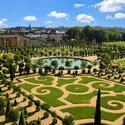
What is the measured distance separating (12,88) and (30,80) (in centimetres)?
876

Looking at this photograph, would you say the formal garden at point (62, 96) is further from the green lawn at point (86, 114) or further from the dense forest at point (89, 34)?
the dense forest at point (89, 34)

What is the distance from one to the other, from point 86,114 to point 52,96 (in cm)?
943

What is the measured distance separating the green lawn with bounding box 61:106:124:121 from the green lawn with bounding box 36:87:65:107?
313 cm

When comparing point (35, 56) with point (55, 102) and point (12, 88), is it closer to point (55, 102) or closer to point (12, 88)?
point (12, 88)

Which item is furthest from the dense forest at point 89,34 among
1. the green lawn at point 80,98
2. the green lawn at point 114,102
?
the green lawn at point 114,102

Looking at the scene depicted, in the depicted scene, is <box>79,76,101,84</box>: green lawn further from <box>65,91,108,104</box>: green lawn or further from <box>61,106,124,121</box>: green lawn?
<box>61,106,124,121</box>: green lawn

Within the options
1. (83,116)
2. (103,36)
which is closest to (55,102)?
(83,116)

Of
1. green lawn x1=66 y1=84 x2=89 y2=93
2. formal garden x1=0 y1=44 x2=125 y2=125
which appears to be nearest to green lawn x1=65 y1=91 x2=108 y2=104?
formal garden x1=0 y1=44 x2=125 y2=125

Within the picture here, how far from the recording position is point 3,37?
118 m

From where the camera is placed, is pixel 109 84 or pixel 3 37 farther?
pixel 3 37

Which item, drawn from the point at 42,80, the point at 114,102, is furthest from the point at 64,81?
the point at 114,102

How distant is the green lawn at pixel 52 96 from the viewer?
39.0m

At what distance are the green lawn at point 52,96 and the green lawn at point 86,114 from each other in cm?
313

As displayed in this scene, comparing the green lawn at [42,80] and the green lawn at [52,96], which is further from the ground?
the green lawn at [42,80]
